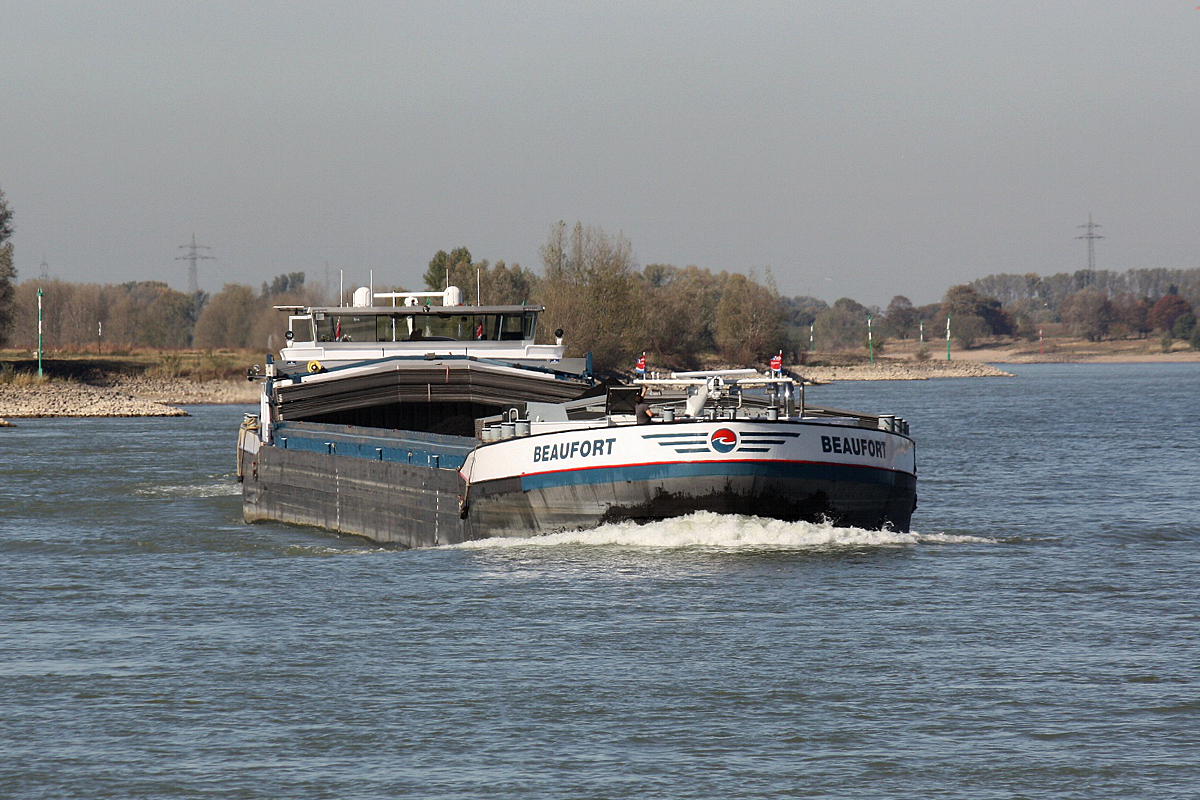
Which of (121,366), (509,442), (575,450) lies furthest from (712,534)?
(121,366)

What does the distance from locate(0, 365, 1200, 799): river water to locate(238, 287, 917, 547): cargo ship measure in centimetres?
54

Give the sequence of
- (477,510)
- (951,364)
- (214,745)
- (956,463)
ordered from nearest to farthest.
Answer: (214,745) < (477,510) < (956,463) < (951,364)

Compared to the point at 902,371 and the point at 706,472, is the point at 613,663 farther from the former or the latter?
the point at 902,371

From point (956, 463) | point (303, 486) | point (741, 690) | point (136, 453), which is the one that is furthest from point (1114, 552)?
point (136, 453)

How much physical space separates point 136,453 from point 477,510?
27638 millimetres

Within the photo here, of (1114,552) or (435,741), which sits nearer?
(435,741)

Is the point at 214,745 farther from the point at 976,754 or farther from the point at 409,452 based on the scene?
the point at 409,452

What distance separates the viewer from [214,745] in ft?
34.7

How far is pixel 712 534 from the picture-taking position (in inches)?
730

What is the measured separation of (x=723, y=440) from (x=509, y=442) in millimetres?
3134

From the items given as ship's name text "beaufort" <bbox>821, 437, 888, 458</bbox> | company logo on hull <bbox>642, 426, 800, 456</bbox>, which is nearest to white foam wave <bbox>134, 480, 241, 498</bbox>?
company logo on hull <bbox>642, 426, 800, 456</bbox>

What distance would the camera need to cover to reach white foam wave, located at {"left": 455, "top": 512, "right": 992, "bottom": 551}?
18453 millimetres

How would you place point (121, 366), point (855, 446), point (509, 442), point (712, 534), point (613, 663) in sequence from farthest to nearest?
point (121, 366) → point (509, 442) → point (855, 446) → point (712, 534) → point (613, 663)

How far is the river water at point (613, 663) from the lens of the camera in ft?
32.6
